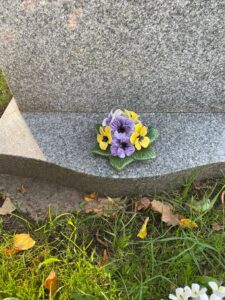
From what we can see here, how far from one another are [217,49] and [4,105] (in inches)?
59.4

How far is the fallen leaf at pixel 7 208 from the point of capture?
2.27 metres

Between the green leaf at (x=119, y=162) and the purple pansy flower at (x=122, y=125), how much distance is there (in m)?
0.13

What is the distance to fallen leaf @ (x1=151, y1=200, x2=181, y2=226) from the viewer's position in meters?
2.12

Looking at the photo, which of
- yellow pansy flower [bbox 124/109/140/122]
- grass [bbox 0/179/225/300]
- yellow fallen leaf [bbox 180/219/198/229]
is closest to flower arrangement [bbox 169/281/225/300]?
grass [bbox 0/179/225/300]

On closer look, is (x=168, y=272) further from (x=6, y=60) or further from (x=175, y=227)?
(x=6, y=60)

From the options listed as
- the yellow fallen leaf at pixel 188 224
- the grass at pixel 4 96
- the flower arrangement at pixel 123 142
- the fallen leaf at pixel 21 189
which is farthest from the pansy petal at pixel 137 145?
the grass at pixel 4 96

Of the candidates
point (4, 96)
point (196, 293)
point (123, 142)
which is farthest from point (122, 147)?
point (4, 96)

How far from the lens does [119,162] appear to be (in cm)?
219

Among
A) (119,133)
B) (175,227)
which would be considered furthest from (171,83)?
(175,227)

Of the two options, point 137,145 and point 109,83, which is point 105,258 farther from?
point 109,83

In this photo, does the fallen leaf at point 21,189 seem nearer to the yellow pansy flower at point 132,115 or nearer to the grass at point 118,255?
the grass at point 118,255

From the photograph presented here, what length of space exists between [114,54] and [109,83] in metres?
0.20

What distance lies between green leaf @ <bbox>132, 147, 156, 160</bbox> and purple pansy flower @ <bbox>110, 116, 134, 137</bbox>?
119 millimetres

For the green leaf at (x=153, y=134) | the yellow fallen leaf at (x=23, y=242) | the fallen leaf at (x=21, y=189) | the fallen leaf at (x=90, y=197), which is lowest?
the yellow fallen leaf at (x=23, y=242)
